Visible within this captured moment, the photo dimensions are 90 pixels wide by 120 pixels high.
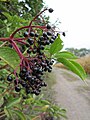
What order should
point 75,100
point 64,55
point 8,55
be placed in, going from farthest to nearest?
point 75,100 < point 64,55 < point 8,55

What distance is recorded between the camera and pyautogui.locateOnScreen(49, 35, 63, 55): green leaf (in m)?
0.74

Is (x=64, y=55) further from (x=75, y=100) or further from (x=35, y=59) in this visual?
(x=75, y=100)

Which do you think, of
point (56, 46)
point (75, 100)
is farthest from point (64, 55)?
point (75, 100)

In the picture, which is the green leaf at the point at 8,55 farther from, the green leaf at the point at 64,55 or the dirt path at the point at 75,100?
the dirt path at the point at 75,100

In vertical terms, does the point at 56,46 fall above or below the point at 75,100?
above

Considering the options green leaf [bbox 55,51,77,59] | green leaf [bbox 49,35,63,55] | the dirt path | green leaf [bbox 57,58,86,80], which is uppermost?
green leaf [bbox 49,35,63,55]

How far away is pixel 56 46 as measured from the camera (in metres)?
0.76

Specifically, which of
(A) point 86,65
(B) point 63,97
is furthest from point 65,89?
(A) point 86,65

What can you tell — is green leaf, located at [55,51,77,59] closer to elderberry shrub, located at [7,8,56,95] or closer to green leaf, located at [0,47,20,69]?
elderberry shrub, located at [7,8,56,95]

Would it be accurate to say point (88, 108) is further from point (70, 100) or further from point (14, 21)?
point (14, 21)

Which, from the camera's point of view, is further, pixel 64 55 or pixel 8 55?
pixel 64 55

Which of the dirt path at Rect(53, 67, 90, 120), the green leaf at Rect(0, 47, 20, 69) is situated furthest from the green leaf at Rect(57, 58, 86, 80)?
the dirt path at Rect(53, 67, 90, 120)

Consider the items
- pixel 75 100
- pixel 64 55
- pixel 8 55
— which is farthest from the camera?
pixel 75 100

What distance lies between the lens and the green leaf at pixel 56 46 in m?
0.74
